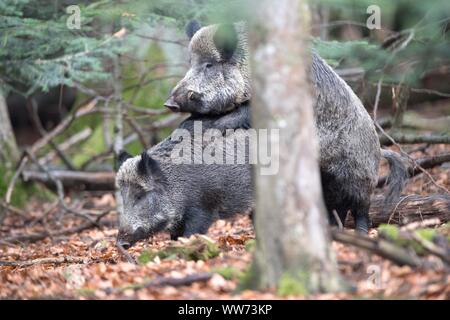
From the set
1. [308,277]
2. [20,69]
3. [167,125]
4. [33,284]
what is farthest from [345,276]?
[167,125]

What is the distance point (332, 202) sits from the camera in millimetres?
8539

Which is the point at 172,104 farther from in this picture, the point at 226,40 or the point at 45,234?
the point at 45,234

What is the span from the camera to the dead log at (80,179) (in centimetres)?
1395

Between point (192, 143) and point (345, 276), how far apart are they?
→ 3.53 metres

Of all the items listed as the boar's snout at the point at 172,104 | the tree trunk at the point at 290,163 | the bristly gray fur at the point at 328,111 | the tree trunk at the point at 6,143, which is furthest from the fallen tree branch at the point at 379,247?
the tree trunk at the point at 6,143

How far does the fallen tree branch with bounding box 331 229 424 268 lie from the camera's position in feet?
17.1

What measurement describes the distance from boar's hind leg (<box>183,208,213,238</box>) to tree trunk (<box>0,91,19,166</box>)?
6889mm

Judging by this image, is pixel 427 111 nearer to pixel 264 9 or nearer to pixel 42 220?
pixel 42 220

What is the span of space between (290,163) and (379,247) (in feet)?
3.30

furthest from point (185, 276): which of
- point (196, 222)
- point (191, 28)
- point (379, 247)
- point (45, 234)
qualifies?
point (45, 234)

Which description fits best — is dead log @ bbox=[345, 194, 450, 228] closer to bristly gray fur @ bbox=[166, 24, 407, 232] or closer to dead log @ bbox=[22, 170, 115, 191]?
bristly gray fur @ bbox=[166, 24, 407, 232]

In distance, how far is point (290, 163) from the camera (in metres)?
4.90

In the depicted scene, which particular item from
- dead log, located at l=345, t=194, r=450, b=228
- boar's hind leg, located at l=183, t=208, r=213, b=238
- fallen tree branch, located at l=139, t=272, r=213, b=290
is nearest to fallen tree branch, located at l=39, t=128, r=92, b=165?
boar's hind leg, located at l=183, t=208, r=213, b=238

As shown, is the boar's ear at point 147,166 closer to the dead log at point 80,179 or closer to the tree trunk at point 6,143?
the dead log at point 80,179
